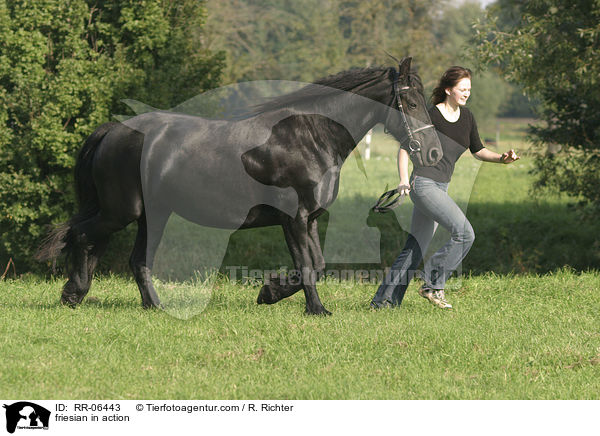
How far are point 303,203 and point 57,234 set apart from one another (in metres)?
2.65

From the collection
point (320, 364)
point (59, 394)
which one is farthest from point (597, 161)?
point (59, 394)

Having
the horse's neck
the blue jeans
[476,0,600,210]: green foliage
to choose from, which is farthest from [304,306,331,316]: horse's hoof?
[476,0,600,210]: green foliage

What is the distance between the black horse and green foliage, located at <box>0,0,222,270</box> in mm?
2712

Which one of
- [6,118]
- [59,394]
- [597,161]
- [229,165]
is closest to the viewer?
[59,394]

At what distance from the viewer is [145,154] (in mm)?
7035

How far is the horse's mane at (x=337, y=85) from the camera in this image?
6.65 metres

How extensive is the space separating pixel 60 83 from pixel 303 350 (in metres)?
6.00

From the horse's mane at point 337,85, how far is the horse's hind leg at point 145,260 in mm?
1792

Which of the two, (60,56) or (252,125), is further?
(60,56)

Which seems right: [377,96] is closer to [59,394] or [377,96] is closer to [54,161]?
[59,394]

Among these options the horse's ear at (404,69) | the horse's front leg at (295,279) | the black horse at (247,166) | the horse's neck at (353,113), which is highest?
the horse's ear at (404,69)

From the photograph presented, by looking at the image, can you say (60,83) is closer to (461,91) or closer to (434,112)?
(434,112)

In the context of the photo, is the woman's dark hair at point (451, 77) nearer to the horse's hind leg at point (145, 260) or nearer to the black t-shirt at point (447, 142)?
the black t-shirt at point (447, 142)

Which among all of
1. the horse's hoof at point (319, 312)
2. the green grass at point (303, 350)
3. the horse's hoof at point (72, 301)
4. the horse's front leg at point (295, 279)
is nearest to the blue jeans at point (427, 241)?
the green grass at point (303, 350)
